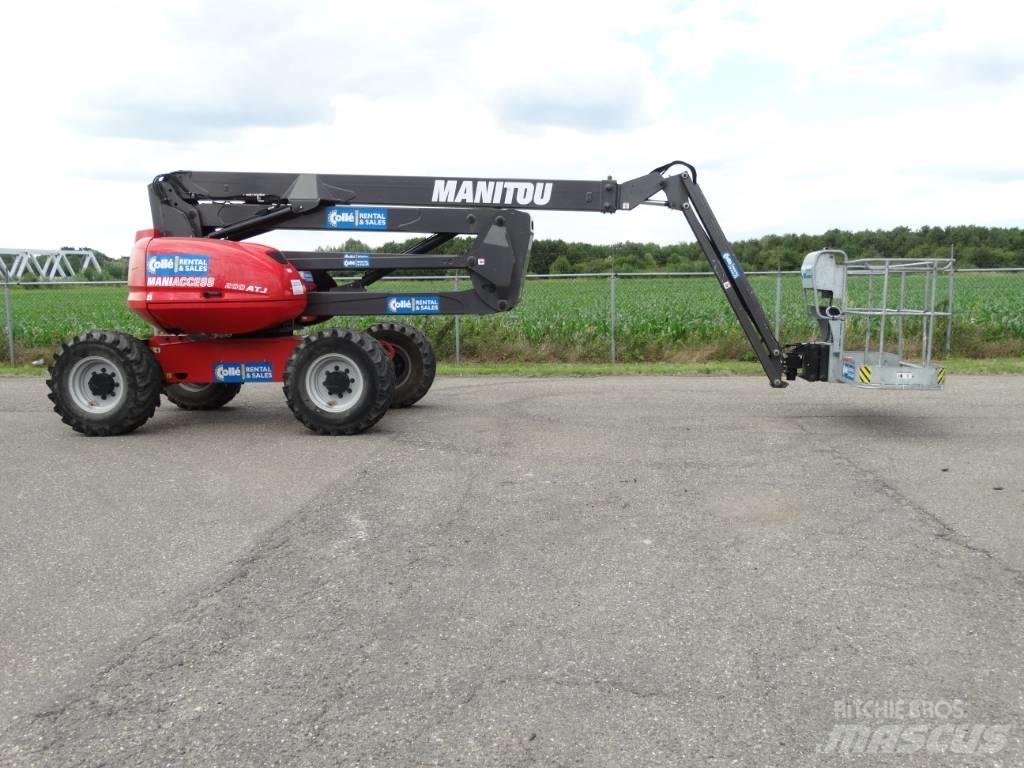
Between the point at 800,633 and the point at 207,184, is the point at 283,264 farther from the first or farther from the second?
the point at 800,633

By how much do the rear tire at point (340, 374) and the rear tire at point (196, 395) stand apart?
7.75 feet

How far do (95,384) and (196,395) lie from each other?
1.71 m

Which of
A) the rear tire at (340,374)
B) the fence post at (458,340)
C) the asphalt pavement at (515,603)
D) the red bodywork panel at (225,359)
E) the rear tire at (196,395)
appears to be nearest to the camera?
the asphalt pavement at (515,603)

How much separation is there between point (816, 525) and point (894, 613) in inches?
61.2

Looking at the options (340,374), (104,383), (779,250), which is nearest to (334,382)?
(340,374)

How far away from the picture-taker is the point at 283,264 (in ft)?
33.6

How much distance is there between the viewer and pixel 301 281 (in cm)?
1035

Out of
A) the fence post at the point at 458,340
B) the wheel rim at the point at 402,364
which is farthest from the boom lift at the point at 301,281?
the fence post at the point at 458,340

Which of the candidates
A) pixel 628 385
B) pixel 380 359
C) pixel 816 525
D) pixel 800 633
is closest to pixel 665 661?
pixel 800 633

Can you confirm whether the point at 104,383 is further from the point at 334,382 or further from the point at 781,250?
the point at 781,250

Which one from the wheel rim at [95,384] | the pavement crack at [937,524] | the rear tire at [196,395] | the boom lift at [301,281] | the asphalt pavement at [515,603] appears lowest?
the asphalt pavement at [515,603]

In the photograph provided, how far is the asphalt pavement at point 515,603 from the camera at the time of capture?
11.4 feet

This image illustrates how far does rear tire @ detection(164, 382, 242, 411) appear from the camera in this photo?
1155 cm

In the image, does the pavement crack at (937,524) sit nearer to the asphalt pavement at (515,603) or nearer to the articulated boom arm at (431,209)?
the asphalt pavement at (515,603)
